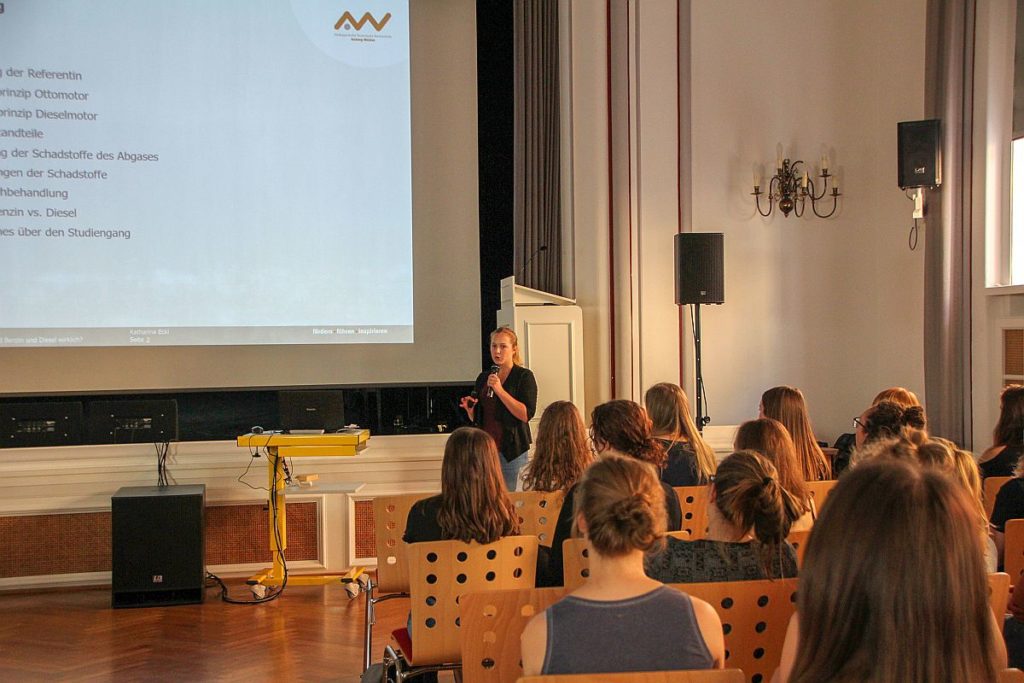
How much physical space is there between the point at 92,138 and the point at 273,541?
2.69 meters

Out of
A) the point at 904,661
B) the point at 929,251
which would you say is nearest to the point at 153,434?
the point at 929,251

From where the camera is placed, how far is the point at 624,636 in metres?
1.72

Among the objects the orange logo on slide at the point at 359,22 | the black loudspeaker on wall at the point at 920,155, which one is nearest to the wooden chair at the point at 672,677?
the black loudspeaker on wall at the point at 920,155

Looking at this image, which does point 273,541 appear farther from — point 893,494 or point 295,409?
point 893,494

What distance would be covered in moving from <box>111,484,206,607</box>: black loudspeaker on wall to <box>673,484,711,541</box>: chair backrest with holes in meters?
2.96

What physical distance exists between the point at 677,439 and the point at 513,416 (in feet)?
5.39

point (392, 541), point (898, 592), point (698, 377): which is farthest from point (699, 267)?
point (898, 592)

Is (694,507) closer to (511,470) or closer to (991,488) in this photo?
(991,488)

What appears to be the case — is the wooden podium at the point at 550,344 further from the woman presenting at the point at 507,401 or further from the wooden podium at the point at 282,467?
the wooden podium at the point at 282,467

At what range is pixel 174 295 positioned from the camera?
5.95 metres

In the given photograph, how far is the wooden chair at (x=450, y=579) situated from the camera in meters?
2.61

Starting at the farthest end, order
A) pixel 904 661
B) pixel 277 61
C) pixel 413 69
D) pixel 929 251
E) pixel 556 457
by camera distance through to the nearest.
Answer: pixel 413 69 → pixel 277 61 → pixel 929 251 → pixel 556 457 → pixel 904 661

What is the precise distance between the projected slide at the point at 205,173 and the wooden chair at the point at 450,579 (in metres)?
3.71

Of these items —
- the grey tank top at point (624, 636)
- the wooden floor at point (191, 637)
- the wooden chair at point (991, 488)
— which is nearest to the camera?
the grey tank top at point (624, 636)
